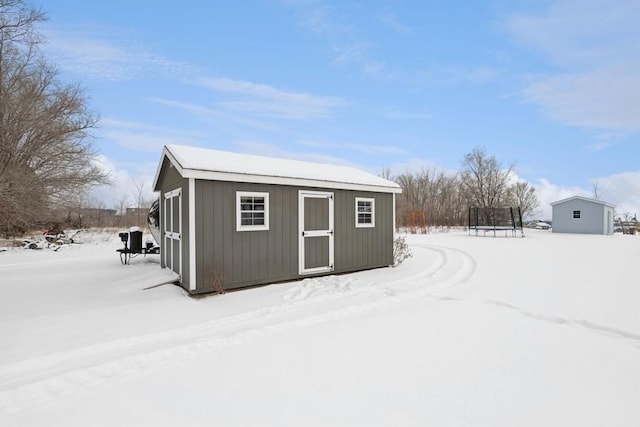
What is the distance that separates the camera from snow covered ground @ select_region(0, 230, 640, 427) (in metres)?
2.37

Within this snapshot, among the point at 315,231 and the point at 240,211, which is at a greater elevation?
the point at 240,211

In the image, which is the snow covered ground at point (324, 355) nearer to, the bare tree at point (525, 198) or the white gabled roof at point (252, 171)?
the white gabled roof at point (252, 171)

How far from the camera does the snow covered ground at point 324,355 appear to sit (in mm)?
2365

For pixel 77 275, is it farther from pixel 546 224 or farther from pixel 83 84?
pixel 546 224

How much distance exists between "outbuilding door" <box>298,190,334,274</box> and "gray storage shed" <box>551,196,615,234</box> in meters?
21.7

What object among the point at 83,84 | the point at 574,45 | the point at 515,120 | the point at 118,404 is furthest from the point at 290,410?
the point at 83,84

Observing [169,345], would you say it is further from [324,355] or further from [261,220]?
[261,220]

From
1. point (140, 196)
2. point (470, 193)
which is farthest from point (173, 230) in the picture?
point (470, 193)

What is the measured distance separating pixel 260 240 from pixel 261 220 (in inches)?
16.1

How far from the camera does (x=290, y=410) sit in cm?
237

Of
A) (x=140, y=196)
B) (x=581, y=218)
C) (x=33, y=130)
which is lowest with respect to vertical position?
(x=581, y=218)

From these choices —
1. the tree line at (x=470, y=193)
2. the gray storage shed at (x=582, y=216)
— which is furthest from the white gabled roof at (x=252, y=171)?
the tree line at (x=470, y=193)

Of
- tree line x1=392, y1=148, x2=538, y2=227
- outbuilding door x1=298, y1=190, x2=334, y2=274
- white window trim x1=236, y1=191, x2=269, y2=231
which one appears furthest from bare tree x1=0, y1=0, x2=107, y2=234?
tree line x1=392, y1=148, x2=538, y2=227

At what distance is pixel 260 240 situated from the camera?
250 inches
